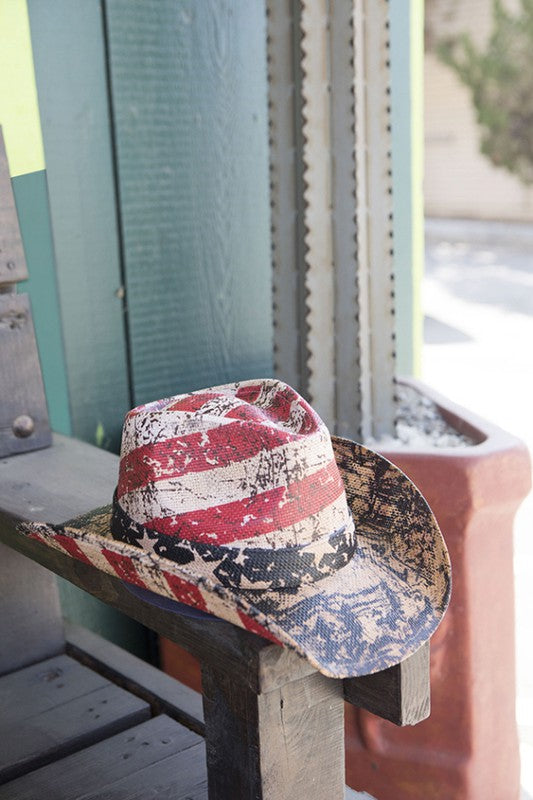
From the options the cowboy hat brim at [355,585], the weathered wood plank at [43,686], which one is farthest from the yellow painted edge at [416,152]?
the cowboy hat brim at [355,585]

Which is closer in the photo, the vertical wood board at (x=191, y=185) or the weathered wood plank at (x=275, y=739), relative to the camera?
the weathered wood plank at (x=275, y=739)

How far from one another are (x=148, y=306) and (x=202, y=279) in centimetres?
17

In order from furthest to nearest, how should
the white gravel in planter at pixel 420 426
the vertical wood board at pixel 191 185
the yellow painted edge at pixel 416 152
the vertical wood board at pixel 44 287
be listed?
the yellow painted edge at pixel 416 152 → the white gravel in planter at pixel 420 426 → the vertical wood board at pixel 191 185 → the vertical wood board at pixel 44 287

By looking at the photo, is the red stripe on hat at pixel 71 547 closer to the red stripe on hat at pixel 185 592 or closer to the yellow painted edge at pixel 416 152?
the red stripe on hat at pixel 185 592

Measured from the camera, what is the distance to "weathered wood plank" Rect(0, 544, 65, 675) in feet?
6.00

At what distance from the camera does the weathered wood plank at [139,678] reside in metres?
1.73

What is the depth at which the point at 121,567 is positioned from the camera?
110 cm

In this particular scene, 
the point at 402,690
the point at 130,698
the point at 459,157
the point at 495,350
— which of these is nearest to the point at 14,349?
the point at 130,698

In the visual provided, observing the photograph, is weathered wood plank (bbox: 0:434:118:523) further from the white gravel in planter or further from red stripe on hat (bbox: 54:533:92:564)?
the white gravel in planter

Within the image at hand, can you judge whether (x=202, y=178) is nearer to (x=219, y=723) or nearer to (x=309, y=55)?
(x=309, y=55)

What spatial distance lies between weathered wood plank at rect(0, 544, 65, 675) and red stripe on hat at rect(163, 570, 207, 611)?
0.87 meters

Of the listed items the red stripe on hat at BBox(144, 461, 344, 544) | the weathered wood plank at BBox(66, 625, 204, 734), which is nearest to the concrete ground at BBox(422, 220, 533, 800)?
the weathered wood plank at BBox(66, 625, 204, 734)

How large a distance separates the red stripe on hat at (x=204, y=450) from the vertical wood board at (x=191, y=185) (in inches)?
49.8

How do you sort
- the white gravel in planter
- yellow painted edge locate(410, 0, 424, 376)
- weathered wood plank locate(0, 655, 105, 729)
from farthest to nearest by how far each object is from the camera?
yellow painted edge locate(410, 0, 424, 376) < the white gravel in planter < weathered wood plank locate(0, 655, 105, 729)
